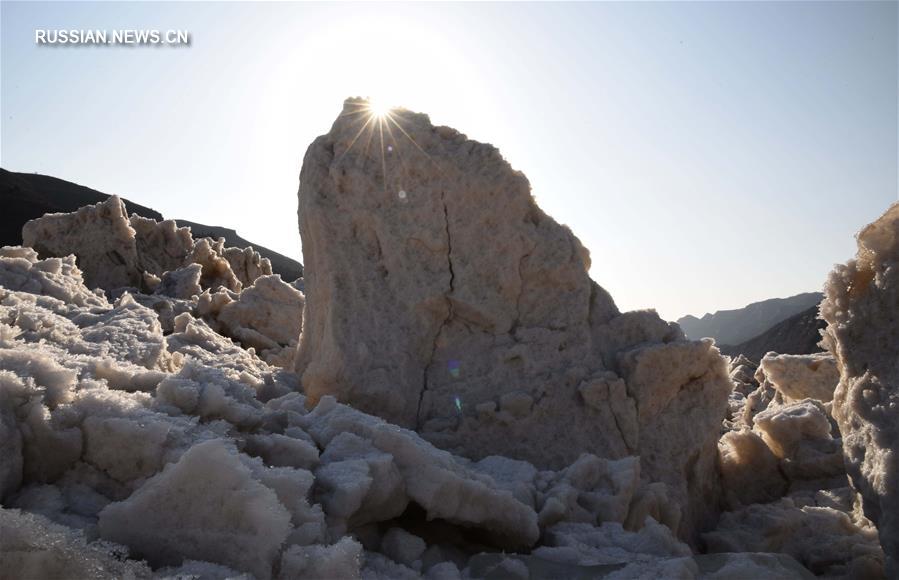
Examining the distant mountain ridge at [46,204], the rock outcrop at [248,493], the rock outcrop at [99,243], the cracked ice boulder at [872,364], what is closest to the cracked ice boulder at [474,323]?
the rock outcrop at [248,493]

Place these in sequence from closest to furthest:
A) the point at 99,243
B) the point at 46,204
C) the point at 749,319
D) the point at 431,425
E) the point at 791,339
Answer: the point at 431,425 < the point at 99,243 < the point at 791,339 < the point at 46,204 < the point at 749,319

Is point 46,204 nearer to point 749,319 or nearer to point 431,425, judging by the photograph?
point 431,425

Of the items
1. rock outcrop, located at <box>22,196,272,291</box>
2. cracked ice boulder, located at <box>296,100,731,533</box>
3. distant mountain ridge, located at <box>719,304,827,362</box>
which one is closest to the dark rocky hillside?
distant mountain ridge, located at <box>719,304,827,362</box>

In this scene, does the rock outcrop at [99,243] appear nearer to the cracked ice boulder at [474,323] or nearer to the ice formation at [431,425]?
the ice formation at [431,425]

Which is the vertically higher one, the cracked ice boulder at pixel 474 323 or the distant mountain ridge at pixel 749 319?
the distant mountain ridge at pixel 749 319

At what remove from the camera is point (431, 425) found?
13.6 feet

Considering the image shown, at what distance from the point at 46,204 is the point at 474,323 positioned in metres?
26.0

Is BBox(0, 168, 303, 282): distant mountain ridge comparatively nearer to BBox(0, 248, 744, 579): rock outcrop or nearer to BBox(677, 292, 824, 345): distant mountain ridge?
BBox(0, 248, 744, 579): rock outcrop

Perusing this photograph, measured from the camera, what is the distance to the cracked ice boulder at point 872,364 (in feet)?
9.20

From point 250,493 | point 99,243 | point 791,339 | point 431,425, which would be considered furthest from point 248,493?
point 791,339

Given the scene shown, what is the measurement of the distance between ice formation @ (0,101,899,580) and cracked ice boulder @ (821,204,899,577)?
1 cm

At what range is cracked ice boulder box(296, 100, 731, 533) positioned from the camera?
4184mm

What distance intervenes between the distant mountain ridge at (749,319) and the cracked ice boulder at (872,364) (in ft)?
133

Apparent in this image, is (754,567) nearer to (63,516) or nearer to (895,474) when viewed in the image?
(895,474)
